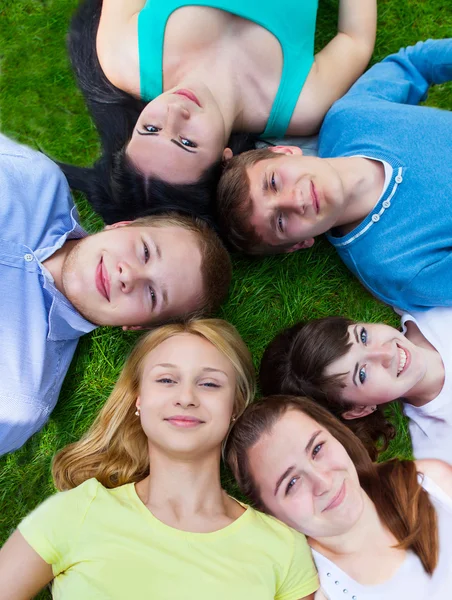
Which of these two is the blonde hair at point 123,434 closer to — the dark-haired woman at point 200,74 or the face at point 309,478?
the face at point 309,478

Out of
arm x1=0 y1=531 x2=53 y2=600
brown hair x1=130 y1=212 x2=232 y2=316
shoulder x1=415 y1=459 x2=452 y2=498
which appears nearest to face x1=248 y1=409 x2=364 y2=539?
shoulder x1=415 y1=459 x2=452 y2=498

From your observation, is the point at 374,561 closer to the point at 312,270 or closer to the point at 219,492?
the point at 219,492

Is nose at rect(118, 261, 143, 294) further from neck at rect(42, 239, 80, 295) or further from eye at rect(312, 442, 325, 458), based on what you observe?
eye at rect(312, 442, 325, 458)

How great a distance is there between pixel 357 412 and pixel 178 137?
5.83 ft

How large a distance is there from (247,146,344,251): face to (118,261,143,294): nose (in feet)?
2.26

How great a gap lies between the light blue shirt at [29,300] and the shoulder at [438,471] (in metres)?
2.02

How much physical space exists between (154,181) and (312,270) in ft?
3.96

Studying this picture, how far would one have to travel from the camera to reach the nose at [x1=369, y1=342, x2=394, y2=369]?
9.46 feet

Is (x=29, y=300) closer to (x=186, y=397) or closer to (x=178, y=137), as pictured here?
(x=186, y=397)

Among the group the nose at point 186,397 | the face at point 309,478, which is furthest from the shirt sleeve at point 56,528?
the face at point 309,478

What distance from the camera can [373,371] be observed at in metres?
2.89

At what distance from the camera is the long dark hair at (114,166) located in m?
3.00

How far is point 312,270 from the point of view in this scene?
140 inches

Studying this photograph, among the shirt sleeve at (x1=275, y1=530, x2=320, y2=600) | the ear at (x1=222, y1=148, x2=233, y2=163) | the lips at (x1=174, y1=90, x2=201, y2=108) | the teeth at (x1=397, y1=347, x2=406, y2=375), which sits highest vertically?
the lips at (x1=174, y1=90, x2=201, y2=108)
